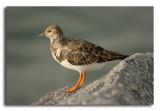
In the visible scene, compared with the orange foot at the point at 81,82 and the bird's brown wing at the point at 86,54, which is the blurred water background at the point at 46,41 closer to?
the orange foot at the point at 81,82

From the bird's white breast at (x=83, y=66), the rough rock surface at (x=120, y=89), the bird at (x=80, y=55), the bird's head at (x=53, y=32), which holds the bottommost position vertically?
the rough rock surface at (x=120, y=89)

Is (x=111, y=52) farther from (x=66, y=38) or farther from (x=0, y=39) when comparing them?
(x=0, y=39)

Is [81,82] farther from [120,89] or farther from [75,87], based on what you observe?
[120,89]

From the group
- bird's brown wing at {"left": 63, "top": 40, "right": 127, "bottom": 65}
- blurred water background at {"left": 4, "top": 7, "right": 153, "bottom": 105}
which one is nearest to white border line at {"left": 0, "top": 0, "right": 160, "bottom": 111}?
blurred water background at {"left": 4, "top": 7, "right": 153, "bottom": 105}

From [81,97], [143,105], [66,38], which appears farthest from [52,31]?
[143,105]

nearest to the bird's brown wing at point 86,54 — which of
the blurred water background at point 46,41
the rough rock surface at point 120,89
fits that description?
the rough rock surface at point 120,89

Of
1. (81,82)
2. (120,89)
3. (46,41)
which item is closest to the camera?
(120,89)
